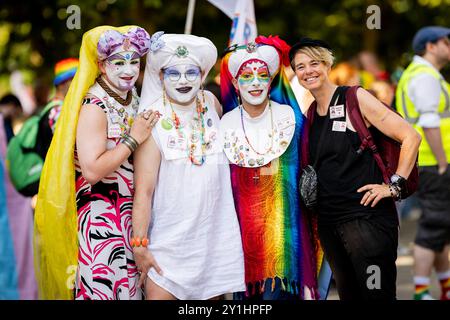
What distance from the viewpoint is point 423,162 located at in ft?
25.2

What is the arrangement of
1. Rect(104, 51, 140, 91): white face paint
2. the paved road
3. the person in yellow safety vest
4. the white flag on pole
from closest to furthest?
Rect(104, 51, 140, 91): white face paint
the white flag on pole
the person in yellow safety vest
the paved road

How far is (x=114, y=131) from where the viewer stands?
5164mm

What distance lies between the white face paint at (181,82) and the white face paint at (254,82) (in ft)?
0.99

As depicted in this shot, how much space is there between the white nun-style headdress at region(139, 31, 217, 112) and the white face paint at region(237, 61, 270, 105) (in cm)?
20

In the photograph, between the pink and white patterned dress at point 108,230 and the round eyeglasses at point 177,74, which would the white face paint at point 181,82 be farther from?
the pink and white patterned dress at point 108,230

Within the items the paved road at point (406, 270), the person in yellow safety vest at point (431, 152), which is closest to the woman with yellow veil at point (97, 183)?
the person in yellow safety vest at point (431, 152)

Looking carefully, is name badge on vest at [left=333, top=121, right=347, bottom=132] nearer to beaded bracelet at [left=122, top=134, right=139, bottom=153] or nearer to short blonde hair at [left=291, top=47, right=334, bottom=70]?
short blonde hair at [left=291, top=47, right=334, bottom=70]

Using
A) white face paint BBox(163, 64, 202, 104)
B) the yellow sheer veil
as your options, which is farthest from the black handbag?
the yellow sheer veil

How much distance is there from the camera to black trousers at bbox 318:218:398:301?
5.23m

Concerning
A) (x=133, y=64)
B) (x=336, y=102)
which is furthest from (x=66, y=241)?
(x=336, y=102)

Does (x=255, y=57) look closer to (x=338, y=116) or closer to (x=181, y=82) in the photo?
(x=181, y=82)

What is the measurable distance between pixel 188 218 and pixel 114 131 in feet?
2.01

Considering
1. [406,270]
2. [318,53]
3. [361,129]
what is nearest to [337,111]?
[361,129]
